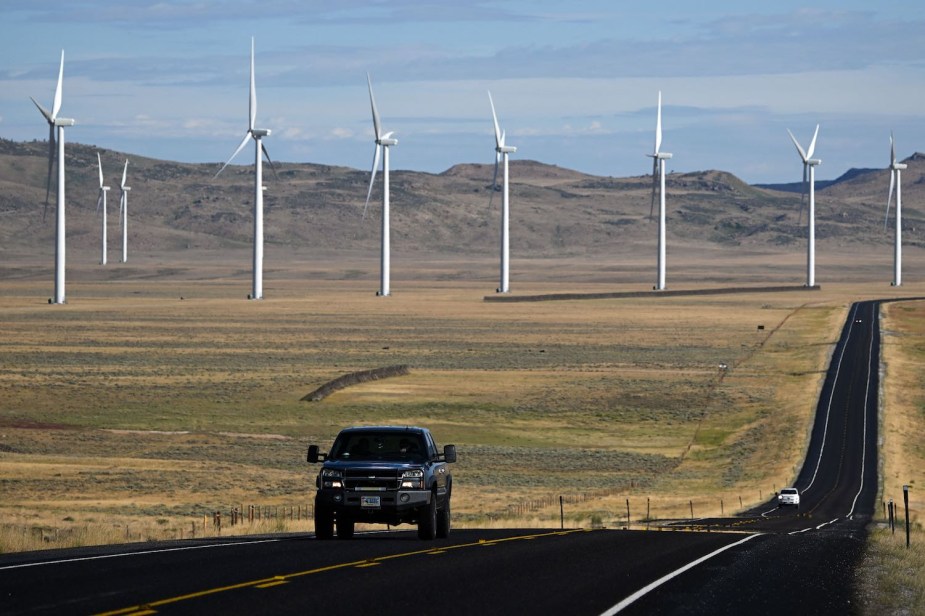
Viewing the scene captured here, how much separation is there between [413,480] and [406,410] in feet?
165

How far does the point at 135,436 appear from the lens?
212 feet

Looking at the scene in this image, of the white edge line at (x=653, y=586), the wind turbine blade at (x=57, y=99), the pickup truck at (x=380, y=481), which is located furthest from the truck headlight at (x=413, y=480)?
the wind turbine blade at (x=57, y=99)

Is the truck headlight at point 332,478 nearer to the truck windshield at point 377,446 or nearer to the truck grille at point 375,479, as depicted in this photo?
the truck grille at point 375,479

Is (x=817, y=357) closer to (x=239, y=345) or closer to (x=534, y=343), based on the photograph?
(x=534, y=343)

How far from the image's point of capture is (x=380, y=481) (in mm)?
26297

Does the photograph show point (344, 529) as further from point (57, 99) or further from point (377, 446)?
point (57, 99)

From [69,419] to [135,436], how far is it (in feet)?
24.4

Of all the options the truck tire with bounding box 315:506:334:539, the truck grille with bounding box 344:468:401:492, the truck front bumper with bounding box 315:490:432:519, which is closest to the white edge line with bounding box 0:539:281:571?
the truck tire with bounding box 315:506:334:539

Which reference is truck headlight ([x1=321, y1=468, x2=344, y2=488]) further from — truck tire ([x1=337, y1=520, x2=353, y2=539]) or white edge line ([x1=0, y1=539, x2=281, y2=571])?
white edge line ([x1=0, y1=539, x2=281, y2=571])

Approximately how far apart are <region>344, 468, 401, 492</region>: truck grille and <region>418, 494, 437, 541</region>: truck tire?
84 centimetres

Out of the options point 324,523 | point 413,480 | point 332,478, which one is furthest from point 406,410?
point 332,478

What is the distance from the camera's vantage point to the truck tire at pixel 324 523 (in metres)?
26.7

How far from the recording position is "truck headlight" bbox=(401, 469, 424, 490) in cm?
2638

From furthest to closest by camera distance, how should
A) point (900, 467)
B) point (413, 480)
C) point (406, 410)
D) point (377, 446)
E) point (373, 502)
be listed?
point (406, 410) < point (900, 467) < point (377, 446) < point (413, 480) < point (373, 502)
